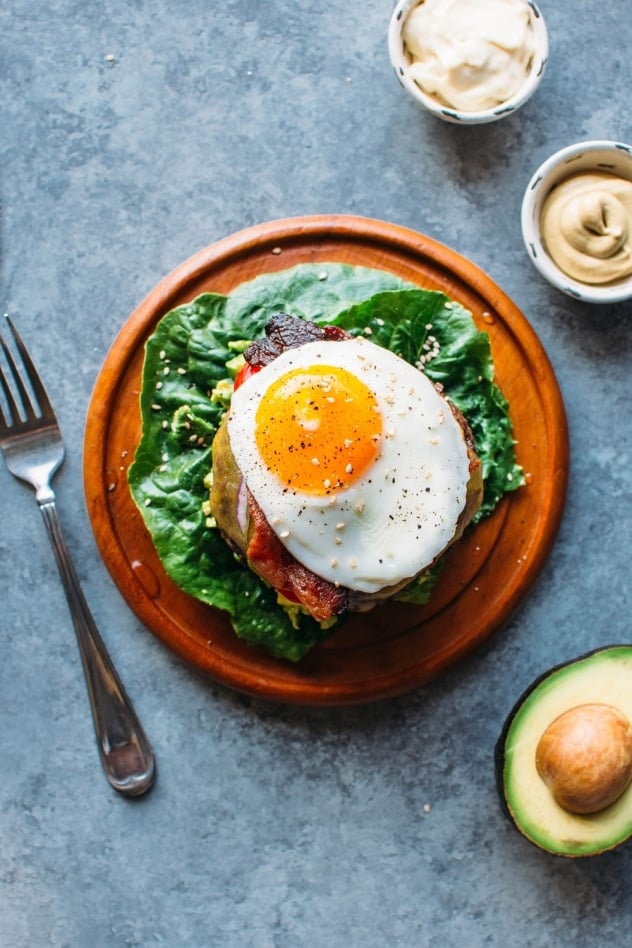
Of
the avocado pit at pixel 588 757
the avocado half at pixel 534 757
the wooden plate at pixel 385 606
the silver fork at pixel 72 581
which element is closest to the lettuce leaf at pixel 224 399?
the wooden plate at pixel 385 606

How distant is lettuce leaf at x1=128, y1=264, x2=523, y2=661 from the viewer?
2.96 meters

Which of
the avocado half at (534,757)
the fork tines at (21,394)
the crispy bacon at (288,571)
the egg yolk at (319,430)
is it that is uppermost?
the egg yolk at (319,430)

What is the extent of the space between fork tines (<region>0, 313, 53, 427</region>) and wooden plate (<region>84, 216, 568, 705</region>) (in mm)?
160

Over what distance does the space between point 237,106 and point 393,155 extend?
20.6 inches

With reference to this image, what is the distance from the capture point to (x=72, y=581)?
9.92 feet

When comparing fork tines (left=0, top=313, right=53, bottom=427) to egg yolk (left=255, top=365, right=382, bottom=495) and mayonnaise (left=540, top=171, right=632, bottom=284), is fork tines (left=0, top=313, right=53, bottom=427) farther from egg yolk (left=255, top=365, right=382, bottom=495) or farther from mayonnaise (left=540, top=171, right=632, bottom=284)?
mayonnaise (left=540, top=171, right=632, bottom=284)

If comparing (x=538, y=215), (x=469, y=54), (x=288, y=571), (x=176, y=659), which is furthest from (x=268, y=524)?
(x=469, y=54)

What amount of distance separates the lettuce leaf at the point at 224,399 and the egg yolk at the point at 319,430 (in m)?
0.53

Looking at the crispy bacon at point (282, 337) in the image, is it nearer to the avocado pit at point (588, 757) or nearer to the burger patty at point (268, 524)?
the burger patty at point (268, 524)

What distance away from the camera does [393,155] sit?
3.21m

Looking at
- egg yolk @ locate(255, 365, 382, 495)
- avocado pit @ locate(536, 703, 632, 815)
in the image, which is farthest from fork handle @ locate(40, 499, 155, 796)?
avocado pit @ locate(536, 703, 632, 815)

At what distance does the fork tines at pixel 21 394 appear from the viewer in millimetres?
3059

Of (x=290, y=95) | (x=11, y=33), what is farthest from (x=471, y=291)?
(x=11, y=33)

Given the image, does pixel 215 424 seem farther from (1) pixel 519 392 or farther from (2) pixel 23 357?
(1) pixel 519 392
